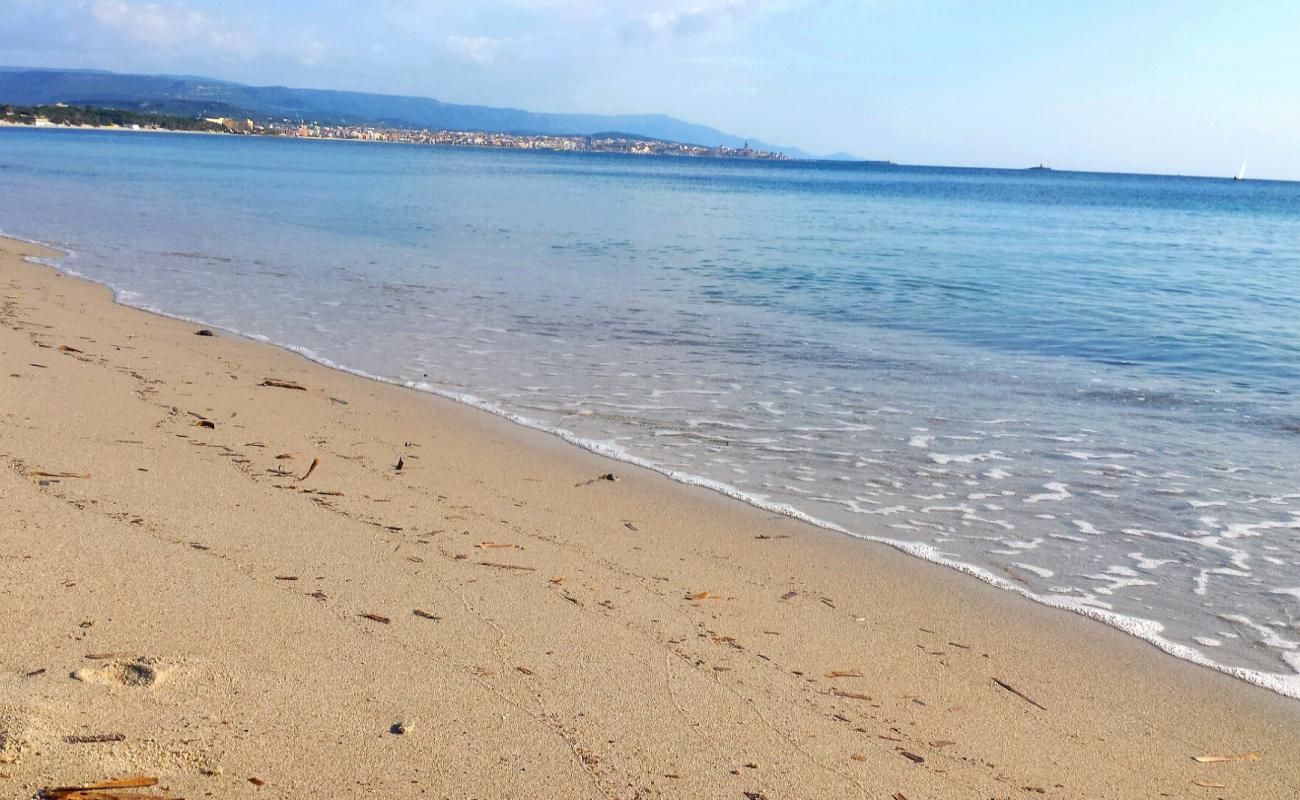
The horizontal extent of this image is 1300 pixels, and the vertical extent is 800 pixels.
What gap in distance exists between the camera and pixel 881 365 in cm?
979

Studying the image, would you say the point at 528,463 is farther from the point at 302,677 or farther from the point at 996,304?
the point at 996,304

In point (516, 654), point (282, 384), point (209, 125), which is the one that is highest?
point (209, 125)

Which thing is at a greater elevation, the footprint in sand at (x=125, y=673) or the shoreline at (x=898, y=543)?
the footprint in sand at (x=125, y=673)

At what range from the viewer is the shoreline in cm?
384

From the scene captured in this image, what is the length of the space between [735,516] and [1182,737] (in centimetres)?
246

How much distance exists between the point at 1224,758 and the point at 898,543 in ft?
6.53

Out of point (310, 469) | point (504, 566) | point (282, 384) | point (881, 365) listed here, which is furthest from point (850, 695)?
point (881, 365)

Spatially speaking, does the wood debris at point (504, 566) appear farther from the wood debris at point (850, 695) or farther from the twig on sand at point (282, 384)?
the twig on sand at point (282, 384)

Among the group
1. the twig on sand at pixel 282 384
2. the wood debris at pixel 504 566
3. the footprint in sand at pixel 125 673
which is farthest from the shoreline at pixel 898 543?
the footprint in sand at pixel 125 673

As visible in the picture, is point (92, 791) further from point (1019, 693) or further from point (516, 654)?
point (1019, 693)

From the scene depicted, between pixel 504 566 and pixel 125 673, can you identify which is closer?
pixel 125 673

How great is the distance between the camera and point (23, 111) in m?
134

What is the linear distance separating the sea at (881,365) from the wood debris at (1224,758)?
2.09ft

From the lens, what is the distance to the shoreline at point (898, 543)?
3840 millimetres
